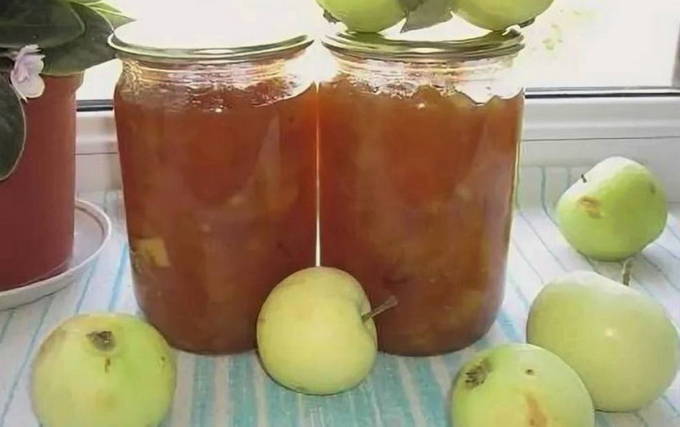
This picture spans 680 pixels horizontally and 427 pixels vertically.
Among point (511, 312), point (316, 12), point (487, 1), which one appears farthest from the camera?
point (316, 12)

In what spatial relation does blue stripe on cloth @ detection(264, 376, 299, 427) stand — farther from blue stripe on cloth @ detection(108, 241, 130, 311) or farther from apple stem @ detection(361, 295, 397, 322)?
blue stripe on cloth @ detection(108, 241, 130, 311)

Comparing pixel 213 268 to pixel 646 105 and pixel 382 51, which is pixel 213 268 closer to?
pixel 382 51

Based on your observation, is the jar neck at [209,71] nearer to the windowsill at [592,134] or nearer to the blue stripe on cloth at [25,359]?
the blue stripe on cloth at [25,359]

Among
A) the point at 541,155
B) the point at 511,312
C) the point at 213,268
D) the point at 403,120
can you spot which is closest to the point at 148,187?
the point at 213,268

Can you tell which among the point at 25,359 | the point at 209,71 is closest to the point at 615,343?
the point at 209,71

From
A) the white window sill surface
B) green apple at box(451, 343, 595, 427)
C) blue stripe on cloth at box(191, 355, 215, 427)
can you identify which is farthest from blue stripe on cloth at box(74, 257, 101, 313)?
green apple at box(451, 343, 595, 427)

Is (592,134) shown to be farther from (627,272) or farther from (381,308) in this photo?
(381,308)
